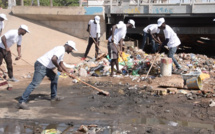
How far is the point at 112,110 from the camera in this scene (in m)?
5.92

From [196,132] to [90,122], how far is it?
→ 190 centimetres

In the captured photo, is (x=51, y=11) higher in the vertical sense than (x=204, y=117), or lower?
higher

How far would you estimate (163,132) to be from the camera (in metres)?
4.69

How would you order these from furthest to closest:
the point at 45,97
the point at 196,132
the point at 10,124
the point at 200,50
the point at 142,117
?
the point at 200,50, the point at 45,97, the point at 142,117, the point at 10,124, the point at 196,132

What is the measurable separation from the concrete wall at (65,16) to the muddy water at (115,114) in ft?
26.8

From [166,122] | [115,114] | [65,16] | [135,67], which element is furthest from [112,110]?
[65,16]

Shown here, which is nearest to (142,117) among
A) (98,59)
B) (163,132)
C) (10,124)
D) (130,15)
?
(163,132)

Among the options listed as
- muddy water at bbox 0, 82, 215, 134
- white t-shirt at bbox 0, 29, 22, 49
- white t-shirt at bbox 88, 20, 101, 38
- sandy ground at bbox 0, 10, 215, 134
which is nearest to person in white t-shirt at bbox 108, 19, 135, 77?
sandy ground at bbox 0, 10, 215, 134

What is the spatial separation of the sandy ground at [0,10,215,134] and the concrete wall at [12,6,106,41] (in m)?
6.85

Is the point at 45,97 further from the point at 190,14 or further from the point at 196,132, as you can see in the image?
the point at 190,14

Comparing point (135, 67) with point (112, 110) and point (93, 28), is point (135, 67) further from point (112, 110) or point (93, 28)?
point (112, 110)

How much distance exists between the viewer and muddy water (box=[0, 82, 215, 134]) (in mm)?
4930

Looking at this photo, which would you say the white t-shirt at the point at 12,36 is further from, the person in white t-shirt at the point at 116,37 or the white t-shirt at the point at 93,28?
the white t-shirt at the point at 93,28

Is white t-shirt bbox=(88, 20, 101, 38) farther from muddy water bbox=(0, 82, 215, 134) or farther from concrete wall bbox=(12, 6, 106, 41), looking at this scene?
muddy water bbox=(0, 82, 215, 134)
